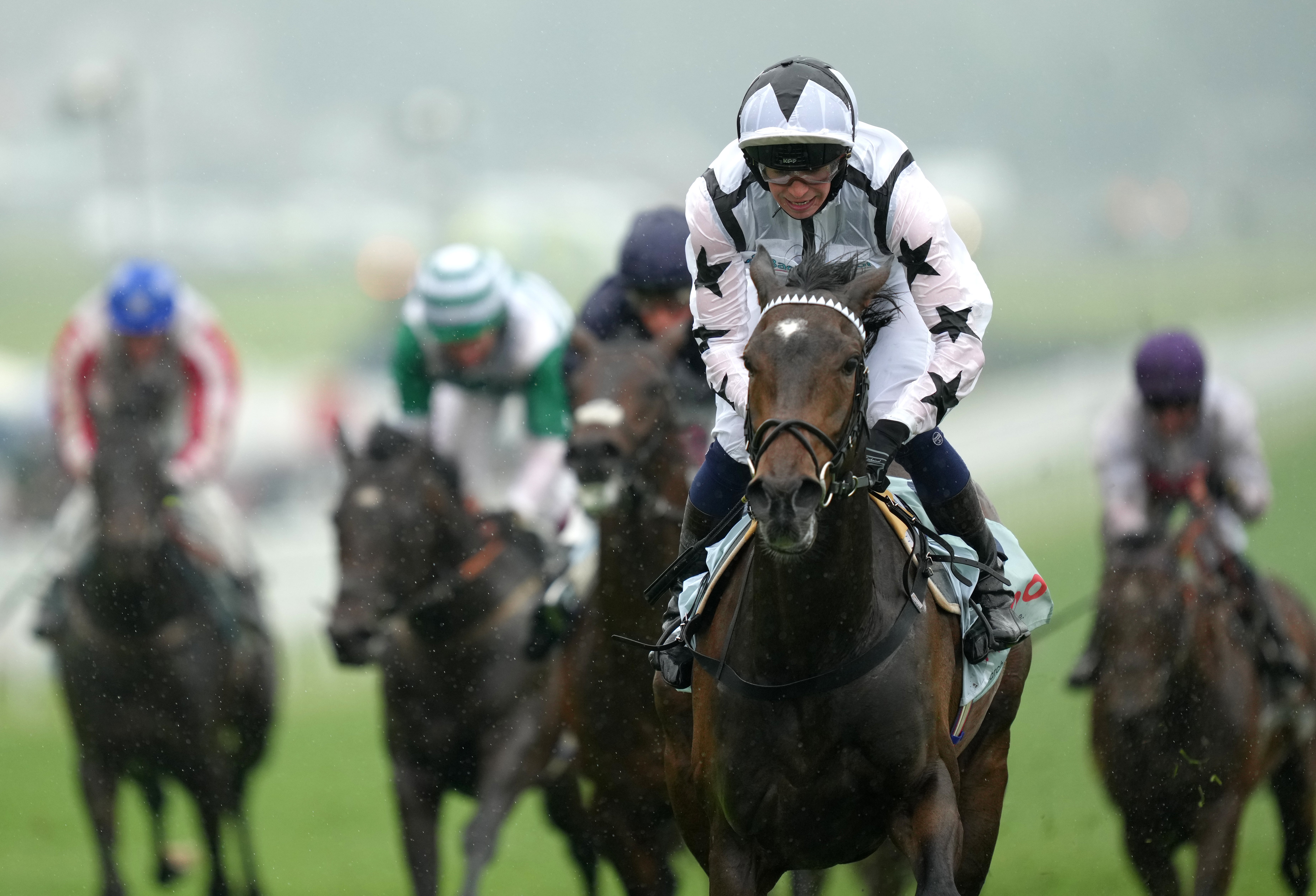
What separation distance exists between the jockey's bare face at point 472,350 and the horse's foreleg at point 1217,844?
270 cm

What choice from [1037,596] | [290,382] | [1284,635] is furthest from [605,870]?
[290,382]

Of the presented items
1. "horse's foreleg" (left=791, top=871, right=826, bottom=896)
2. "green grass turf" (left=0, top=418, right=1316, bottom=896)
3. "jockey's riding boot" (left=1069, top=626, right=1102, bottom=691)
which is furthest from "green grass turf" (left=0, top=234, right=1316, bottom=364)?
"horse's foreleg" (left=791, top=871, right=826, bottom=896)

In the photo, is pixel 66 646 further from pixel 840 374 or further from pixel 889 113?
pixel 889 113

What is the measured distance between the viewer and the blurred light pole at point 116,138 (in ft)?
48.7

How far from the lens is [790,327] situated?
255 cm

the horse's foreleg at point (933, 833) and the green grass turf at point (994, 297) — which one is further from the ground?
the horse's foreleg at point (933, 833)

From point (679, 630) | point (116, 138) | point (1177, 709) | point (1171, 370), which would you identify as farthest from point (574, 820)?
point (116, 138)

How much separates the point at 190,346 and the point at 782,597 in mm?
3956

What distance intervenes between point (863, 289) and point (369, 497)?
2.41 m

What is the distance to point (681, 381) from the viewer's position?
14.7ft

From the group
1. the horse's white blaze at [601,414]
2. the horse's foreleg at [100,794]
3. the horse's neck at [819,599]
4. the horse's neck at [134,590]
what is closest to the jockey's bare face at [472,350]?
the horse's neck at [134,590]

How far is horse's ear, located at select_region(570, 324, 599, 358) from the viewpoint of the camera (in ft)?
14.4

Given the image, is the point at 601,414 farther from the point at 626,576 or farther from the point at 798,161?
the point at 798,161

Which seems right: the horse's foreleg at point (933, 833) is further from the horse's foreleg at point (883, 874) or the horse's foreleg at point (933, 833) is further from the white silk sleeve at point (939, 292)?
the horse's foreleg at point (883, 874)
